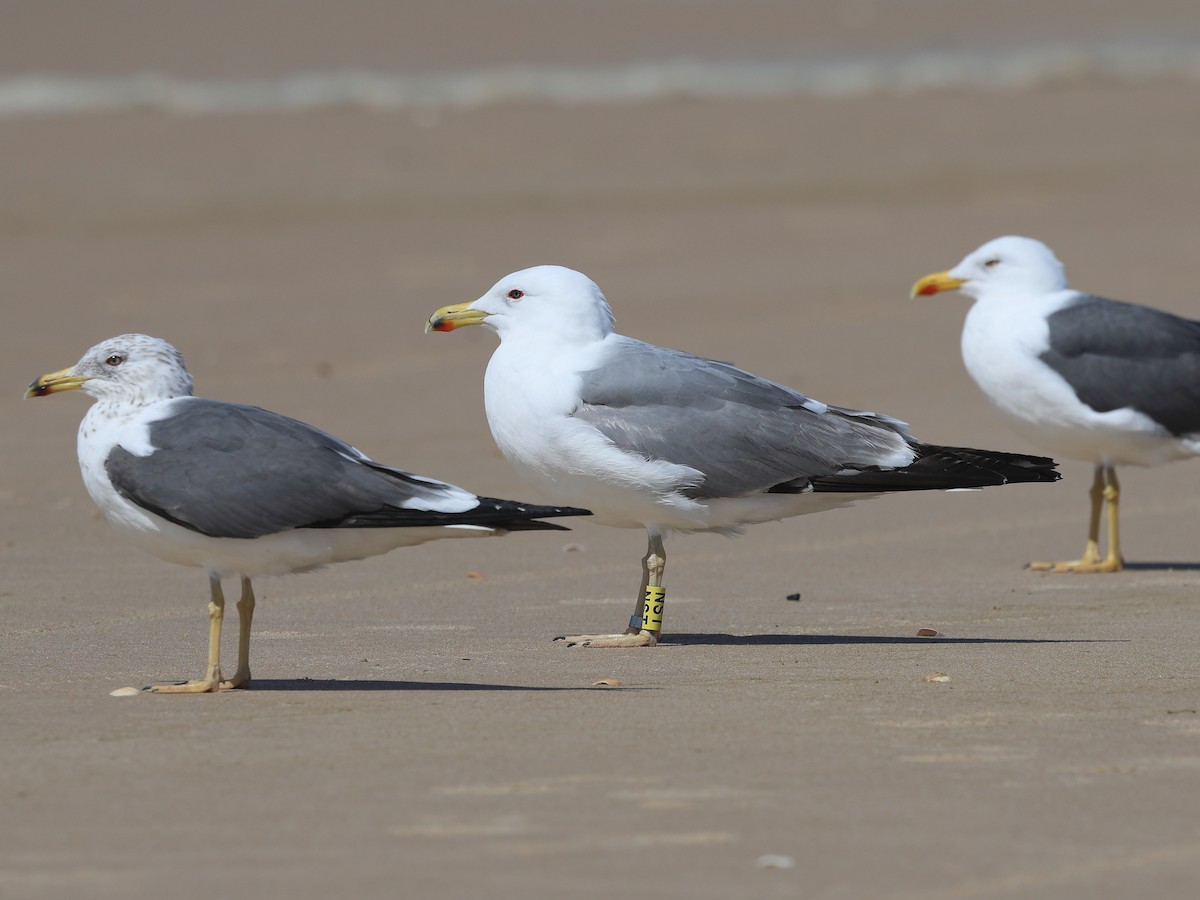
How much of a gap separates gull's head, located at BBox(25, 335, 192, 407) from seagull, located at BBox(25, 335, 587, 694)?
2.3 inches

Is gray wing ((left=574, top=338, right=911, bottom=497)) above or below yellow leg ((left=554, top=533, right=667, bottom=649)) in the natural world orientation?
above

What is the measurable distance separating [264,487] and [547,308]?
1939 millimetres

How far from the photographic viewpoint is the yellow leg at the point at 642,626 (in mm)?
7711

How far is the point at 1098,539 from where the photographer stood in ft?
34.7

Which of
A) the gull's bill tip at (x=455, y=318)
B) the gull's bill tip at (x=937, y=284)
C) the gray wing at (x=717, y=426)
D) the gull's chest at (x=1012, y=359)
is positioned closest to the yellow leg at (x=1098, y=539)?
the gull's chest at (x=1012, y=359)

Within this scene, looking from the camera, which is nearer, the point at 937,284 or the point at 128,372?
the point at 128,372

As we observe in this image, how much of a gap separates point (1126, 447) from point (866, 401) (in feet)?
13.1

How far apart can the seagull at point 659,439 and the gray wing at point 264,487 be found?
3.83ft

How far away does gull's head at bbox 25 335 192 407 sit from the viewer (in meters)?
7.06

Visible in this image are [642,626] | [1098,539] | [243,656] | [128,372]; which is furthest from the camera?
[1098,539]

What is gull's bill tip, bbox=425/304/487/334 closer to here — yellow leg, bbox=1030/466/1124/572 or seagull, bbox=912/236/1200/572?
yellow leg, bbox=1030/466/1124/572

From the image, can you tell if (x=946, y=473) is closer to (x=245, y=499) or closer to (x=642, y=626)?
(x=642, y=626)

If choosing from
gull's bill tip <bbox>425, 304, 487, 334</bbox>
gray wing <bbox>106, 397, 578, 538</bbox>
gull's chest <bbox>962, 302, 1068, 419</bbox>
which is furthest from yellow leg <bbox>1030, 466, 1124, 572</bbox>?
gray wing <bbox>106, 397, 578, 538</bbox>

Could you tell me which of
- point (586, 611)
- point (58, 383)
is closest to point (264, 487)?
point (58, 383)
